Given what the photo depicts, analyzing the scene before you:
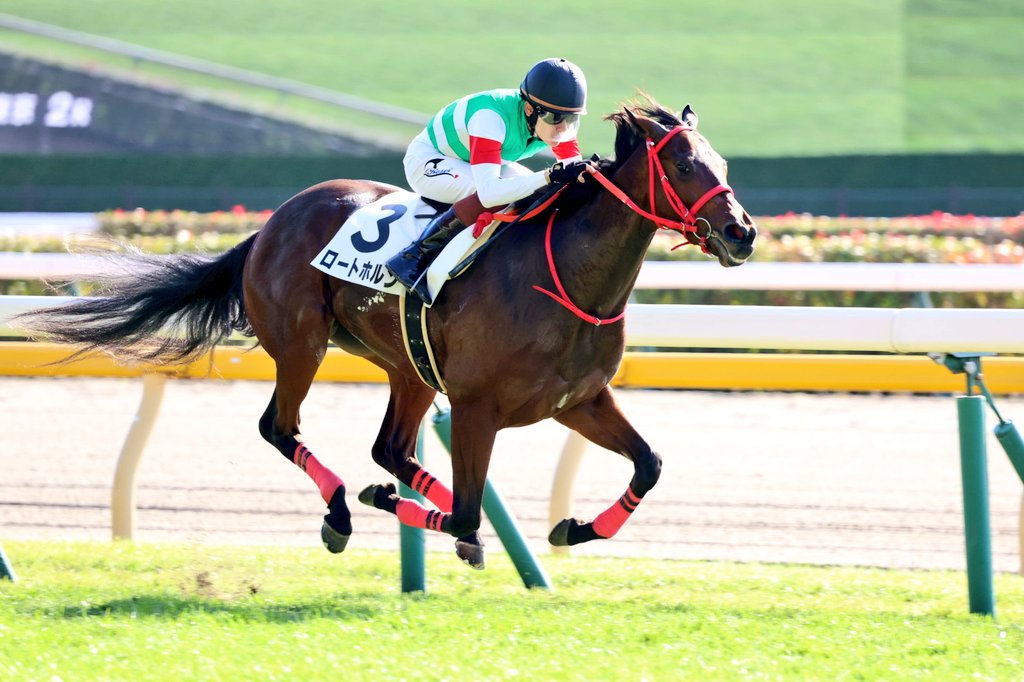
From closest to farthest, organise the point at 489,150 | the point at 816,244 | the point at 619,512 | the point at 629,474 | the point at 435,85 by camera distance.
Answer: the point at 489,150, the point at 619,512, the point at 629,474, the point at 816,244, the point at 435,85

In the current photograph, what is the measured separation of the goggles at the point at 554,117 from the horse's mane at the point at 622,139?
137 millimetres

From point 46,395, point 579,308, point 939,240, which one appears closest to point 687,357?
point 579,308

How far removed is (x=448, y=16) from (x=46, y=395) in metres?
22.8

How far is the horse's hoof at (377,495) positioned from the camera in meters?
4.56

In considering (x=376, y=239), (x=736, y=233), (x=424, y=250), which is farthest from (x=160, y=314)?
(x=736, y=233)

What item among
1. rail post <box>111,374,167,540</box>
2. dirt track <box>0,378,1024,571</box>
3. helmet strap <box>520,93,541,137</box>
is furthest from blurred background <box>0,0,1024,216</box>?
helmet strap <box>520,93,541,137</box>

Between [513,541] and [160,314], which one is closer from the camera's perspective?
[513,541]

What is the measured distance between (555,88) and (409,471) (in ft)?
A: 4.60

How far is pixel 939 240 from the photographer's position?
11367 mm

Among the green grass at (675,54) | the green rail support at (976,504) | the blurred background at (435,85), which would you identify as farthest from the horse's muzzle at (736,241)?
the green grass at (675,54)

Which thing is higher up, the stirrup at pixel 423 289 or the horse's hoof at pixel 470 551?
the stirrup at pixel 423 289

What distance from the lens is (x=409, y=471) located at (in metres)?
4.64

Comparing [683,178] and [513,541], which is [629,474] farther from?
[683,178]

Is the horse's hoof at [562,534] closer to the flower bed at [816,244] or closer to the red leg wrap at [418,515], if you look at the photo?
the red leg wrap at [418,515]
